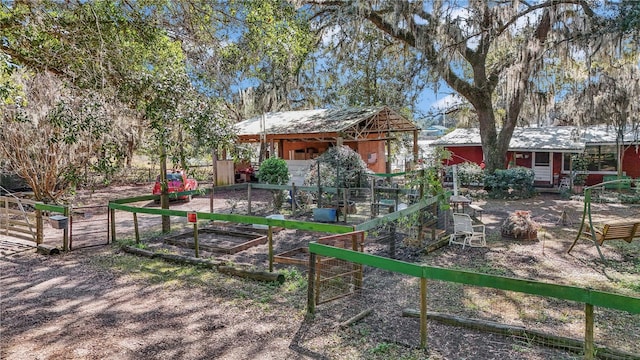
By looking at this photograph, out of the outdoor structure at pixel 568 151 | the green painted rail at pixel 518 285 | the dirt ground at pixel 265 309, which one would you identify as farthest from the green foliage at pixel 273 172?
the outdoor structure at pixel 568 151

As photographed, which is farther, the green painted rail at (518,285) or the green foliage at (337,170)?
the green foliage at (337,170)

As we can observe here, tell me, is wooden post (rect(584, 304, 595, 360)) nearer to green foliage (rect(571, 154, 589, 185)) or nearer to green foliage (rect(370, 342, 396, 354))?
green foliage (rect(370, 342, 396, 354))

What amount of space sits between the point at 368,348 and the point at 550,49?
45.2ft

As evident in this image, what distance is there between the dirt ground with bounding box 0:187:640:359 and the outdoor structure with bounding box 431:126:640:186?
40.4 ft

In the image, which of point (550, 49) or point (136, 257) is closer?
point (136, 257)

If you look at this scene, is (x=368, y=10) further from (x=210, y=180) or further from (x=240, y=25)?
(x=210, y=180)

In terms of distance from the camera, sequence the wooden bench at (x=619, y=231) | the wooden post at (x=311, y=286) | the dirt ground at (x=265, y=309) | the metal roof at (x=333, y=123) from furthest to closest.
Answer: the metal roof at (x=333, y=123) → the wooden bench at (x=619, y=231) → the wooden post at (x=311, y=286) → the dirt ground at (x=265, y=309)

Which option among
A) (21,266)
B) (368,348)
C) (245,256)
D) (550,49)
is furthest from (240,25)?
(550,49)

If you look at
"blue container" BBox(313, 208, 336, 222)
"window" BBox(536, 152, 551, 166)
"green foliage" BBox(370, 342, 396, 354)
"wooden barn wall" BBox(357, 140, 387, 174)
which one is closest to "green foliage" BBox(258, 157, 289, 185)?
"blue container" BBox(313, 208, 336, 222)

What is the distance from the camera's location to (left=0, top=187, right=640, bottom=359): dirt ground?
13.1ft

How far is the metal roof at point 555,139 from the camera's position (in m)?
18.5

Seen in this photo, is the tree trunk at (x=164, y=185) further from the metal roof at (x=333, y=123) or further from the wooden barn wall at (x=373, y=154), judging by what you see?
the wooden barn wall at (x=373, y=154)

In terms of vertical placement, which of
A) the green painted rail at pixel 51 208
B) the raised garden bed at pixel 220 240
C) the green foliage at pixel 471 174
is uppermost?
the green foliage at pixel 471 174

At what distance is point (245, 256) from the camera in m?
7.64
